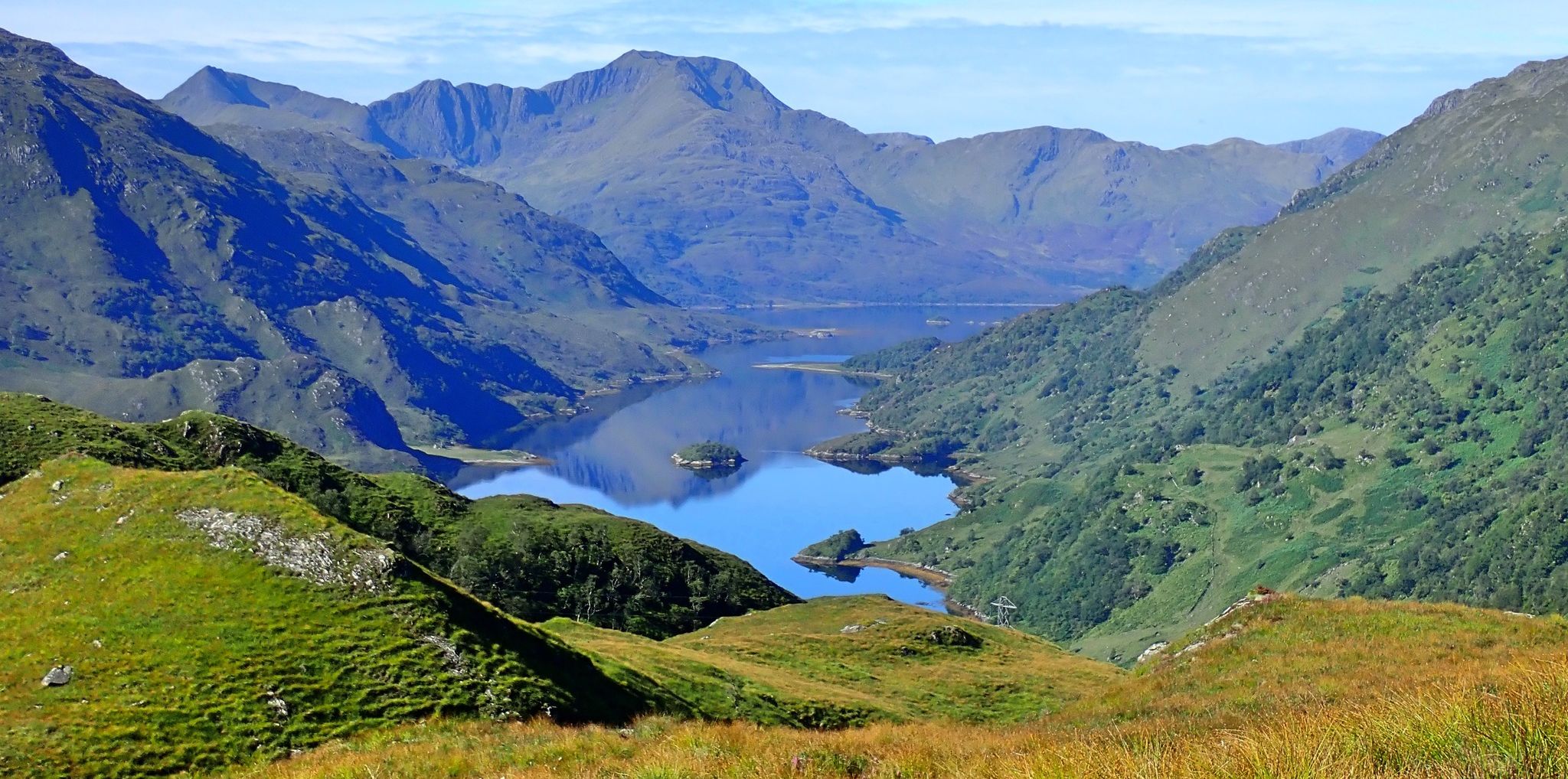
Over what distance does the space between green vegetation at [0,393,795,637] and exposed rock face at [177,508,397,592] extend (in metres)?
39.9

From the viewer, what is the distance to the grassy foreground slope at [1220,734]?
53.8 ft

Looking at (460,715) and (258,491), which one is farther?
(258,491)

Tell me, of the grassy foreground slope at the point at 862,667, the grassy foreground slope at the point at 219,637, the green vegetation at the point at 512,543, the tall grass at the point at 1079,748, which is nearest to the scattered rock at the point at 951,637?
the grassy foreground slope at the point at 862,667

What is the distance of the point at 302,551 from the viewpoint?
138 feet

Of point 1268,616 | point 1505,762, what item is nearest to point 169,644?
point 1505,762

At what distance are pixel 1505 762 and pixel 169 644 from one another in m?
34.2

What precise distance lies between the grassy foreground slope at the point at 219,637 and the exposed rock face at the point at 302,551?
2.6 inches

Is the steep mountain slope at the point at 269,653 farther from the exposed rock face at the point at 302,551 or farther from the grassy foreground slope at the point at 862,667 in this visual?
the grassy foreground slope at the point at 862,667

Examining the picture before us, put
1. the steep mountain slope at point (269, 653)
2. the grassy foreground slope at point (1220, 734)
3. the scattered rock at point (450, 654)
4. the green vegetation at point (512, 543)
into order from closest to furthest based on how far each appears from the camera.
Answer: the grassy foreground slope at point (1220, 734), the steep mountain slope at point (269, 653), the scattered rock at point (450, 654), the green vegetation at point (512, 543)

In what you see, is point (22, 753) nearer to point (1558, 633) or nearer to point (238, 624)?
point (238, 624)

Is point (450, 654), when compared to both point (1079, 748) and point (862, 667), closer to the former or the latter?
point (1079, 748)

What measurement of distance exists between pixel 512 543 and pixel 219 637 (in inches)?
2759

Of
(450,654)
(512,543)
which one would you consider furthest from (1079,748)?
(512,543)

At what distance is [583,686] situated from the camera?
139 ft
